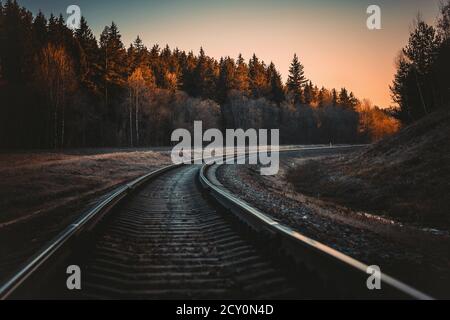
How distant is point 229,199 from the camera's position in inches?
310

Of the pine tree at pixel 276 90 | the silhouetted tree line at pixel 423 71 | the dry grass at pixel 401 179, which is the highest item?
the pine tree at pixel 276 90

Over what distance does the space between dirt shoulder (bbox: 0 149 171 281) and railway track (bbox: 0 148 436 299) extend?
32.1 inches

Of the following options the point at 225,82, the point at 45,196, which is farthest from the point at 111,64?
the point at 45,196

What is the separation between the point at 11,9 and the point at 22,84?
45.0 ft

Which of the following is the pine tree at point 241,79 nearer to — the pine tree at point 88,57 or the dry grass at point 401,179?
Result: the pine tree at point 88,57

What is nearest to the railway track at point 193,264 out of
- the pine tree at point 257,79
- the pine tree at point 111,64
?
the pine tree at point 111,64

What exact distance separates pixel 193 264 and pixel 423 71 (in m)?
46.5

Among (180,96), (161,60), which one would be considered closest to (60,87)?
(180,96)

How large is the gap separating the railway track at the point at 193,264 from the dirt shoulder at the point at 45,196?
81cm

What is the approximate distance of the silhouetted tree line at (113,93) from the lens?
44219 mm

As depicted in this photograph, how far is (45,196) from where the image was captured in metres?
12.9

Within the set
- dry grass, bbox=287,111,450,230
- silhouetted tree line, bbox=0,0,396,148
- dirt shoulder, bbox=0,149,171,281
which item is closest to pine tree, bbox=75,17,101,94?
silhouetted tree line, bbox=0,0,396,148

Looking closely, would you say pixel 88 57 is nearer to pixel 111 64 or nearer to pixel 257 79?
pixel 111 64

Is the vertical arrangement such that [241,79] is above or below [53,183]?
above
